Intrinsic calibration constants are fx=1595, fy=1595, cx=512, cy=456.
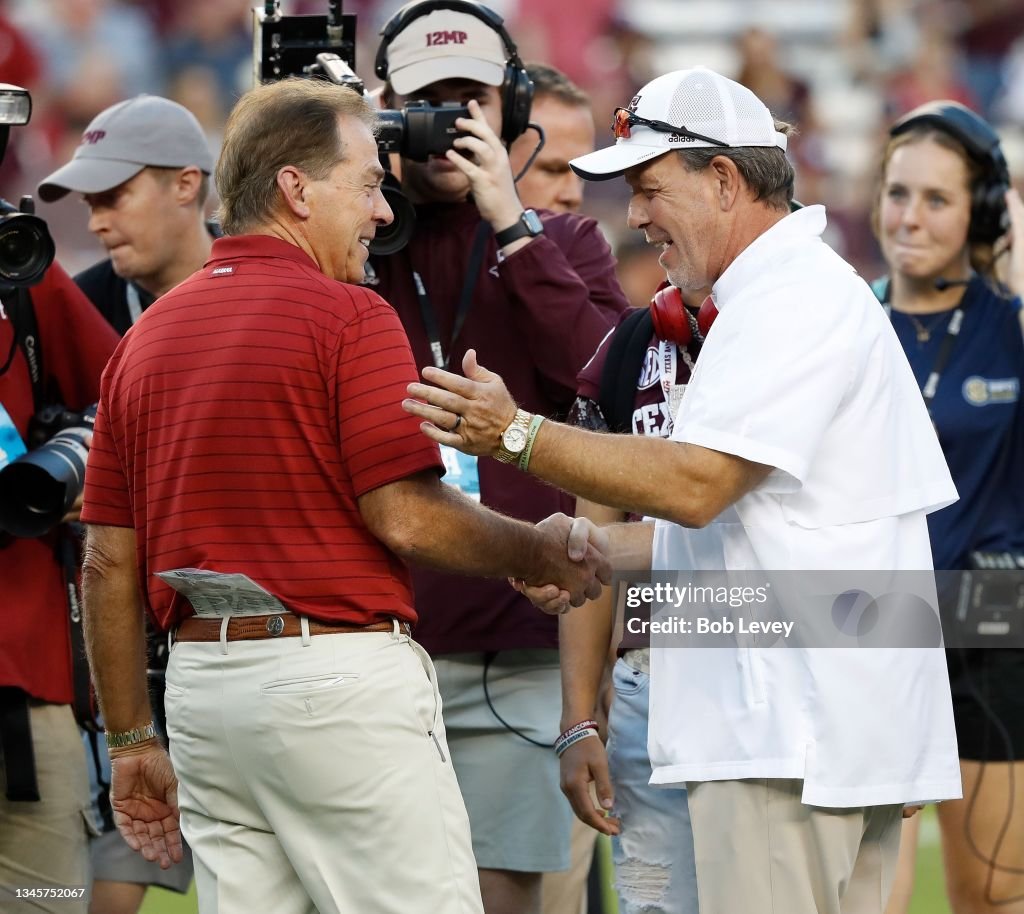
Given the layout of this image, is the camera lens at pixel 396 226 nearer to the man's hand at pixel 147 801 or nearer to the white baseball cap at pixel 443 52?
the white baseball cap at pixel 443 52

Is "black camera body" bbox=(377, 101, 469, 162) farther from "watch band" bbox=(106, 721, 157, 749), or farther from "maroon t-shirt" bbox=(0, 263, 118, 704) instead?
"watch band" bbox=(106, 721, 157, 749)

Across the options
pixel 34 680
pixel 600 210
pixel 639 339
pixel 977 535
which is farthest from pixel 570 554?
pixel 600 210

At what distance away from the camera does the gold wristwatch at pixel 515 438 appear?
271 centimetres

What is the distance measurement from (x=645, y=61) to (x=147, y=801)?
973 centimetres

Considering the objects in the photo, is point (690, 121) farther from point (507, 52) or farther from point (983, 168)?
point (983, 168)

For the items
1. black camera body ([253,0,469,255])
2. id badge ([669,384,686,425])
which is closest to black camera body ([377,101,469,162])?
black camera body ([253,0,469,255])

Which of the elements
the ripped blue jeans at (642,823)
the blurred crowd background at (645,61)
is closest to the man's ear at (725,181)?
the ripped blue jeans at (642,823)

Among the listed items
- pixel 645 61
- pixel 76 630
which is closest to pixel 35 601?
pixel 76 630

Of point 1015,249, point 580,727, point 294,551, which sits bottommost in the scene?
point 580,727

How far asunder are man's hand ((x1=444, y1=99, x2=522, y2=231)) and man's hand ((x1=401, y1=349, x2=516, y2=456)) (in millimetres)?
1088

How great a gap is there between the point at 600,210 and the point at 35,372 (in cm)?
726

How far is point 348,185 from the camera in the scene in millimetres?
2895

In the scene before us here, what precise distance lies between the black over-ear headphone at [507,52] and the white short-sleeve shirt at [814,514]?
4.16 feet

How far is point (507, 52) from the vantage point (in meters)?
4.01
